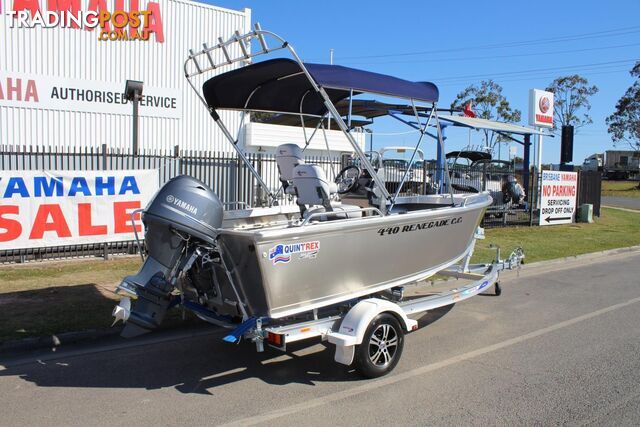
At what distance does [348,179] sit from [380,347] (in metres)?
2.49

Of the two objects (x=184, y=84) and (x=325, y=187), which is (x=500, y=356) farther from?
(x=184, y=84)

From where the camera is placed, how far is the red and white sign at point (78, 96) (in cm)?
1638

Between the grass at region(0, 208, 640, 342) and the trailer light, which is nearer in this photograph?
the trailer light

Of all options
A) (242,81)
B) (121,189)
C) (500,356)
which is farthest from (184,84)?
(500,356)

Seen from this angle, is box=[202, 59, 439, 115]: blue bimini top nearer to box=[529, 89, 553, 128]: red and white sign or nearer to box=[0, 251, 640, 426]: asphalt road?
box=[0, 251, 640, 426]: asphalt road

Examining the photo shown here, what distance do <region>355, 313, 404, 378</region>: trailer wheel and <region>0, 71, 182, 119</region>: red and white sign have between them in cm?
1356

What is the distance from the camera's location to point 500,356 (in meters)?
5.81

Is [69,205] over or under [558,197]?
over

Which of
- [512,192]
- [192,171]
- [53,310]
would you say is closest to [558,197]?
[512,192]

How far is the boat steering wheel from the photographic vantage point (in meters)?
6.79

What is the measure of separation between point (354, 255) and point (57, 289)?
197 inches

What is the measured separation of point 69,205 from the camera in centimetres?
987

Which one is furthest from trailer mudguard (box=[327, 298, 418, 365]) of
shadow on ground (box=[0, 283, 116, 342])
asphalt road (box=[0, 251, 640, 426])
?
shadow on ground (box=[0, 283, 116, 342])

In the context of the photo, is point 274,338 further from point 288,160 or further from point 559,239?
point 559,239
